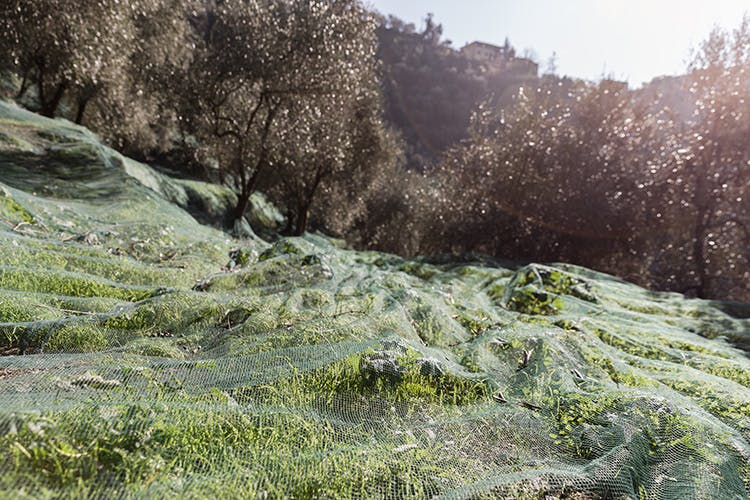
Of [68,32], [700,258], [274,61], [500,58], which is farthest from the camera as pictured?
[500,58]

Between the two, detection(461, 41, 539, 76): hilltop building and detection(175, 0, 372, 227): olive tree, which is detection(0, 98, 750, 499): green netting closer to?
detection(175, 0, 372, 227): olive tree

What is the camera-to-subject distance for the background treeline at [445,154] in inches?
495

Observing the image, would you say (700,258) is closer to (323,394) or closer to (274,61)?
(274,61)

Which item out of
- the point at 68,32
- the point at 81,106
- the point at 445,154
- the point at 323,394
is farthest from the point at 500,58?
the point at 323,394

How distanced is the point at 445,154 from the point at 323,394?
2138 cm

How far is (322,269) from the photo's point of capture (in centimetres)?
519

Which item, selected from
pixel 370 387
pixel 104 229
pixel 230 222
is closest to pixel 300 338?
pixel 370 387

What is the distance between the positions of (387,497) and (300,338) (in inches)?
61.8

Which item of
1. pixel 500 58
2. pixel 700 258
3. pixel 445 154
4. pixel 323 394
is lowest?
pixel 323 394

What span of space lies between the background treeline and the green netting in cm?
979

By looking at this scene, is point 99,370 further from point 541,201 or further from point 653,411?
point 541,201

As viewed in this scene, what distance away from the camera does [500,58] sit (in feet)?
337

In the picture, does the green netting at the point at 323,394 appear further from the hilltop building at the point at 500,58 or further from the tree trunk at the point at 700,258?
the hilltop building at the point at 500,58

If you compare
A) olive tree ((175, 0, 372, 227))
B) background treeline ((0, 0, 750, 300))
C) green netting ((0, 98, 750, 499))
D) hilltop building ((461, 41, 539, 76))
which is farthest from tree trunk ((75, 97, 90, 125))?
hilltop building ((461, 41, 539, 76))
